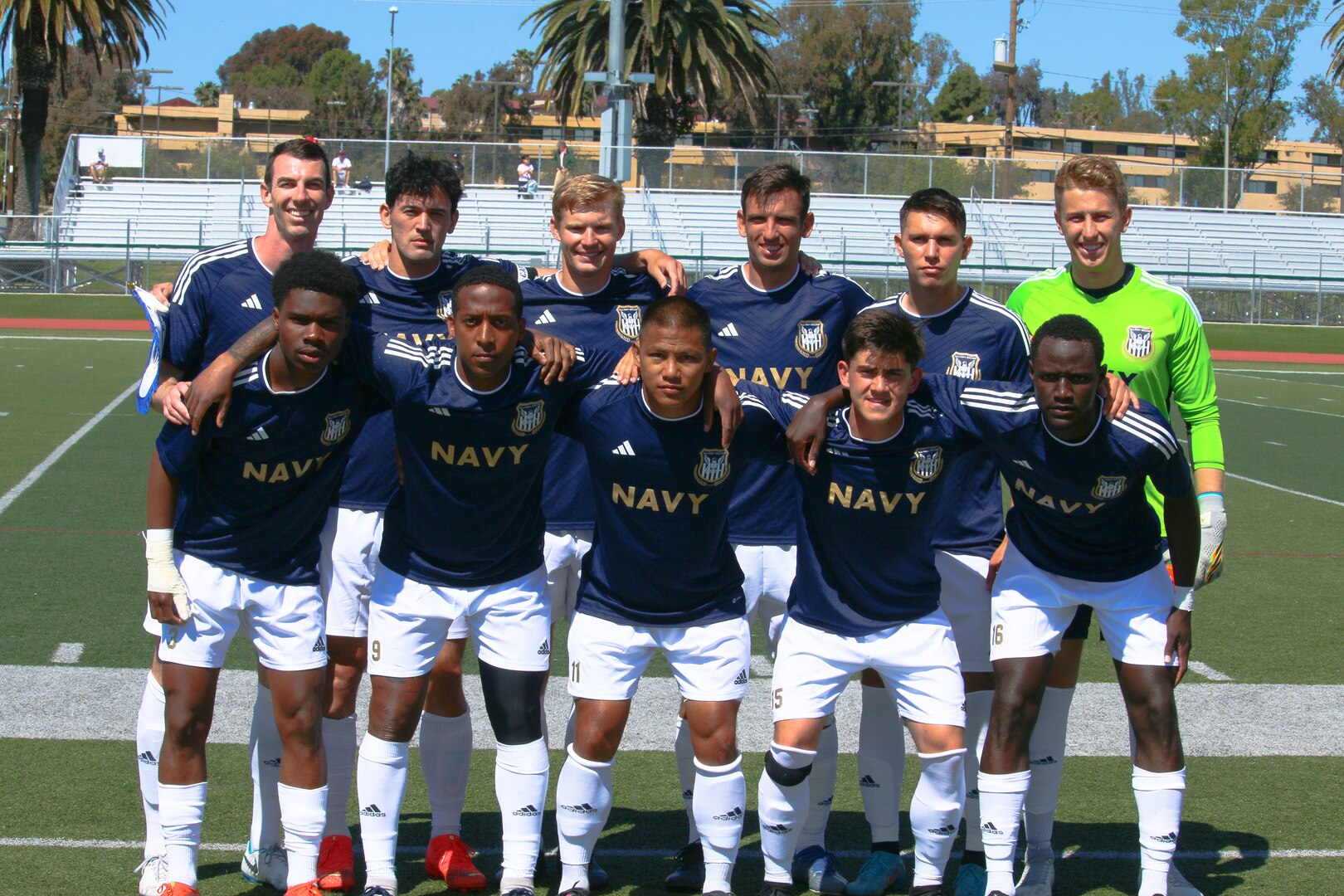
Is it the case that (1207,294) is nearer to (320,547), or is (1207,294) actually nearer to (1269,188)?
(1269,188)

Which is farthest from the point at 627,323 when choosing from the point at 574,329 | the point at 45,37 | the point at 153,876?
the point at 45,37

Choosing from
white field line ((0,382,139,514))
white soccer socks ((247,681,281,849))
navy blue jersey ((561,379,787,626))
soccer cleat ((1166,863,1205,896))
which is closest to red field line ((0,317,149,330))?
white field line ((0,382,139,514))

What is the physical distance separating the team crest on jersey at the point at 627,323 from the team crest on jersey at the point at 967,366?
3.49 ft

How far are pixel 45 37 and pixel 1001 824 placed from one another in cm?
3570

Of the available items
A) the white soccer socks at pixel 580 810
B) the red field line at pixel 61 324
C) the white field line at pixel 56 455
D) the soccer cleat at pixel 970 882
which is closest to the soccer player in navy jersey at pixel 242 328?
the white soccer socks at pixel 580 810

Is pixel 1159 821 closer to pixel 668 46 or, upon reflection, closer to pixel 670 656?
pixel 670 656

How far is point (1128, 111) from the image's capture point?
10956 cm

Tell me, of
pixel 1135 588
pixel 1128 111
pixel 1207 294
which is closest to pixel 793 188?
pixel 1135 588

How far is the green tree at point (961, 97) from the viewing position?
82.2 metres

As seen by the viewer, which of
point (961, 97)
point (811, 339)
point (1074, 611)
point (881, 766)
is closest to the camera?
point (1074, 611)

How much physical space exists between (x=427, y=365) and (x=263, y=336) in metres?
0.47

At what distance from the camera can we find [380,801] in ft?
12.6

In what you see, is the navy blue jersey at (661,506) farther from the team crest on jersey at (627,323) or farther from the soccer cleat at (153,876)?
the soccer cleat at (153,876)

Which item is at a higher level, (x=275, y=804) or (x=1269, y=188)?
(x=1269, y=188)
